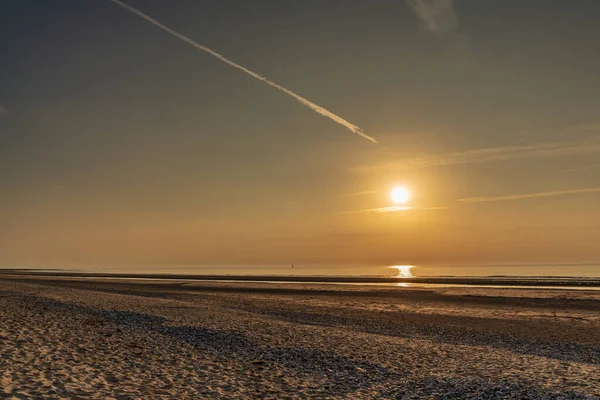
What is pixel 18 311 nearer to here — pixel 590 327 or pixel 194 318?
pixel 194 318

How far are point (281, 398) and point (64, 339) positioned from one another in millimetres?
11195

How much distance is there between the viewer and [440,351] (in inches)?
843

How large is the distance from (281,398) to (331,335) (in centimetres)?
1224

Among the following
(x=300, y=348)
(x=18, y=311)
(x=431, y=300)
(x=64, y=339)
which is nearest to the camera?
(x=64, y=339)

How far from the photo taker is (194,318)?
30.8 meters

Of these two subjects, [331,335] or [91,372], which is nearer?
[91,372]

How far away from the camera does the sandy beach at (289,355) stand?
13.9 metres

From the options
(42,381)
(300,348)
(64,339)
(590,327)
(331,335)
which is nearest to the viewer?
(42,381)

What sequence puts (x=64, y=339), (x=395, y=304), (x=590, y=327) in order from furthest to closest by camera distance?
(x=395, y=304)
(x=590, y=327)
(x=64, y=339)

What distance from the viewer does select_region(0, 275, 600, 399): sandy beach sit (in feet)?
45.8

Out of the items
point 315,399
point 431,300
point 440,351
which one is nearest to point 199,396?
point 315,399

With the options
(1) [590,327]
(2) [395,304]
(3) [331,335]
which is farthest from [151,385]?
(2) [395,304]

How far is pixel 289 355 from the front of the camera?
1955 centimetres

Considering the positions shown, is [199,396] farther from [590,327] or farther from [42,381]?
[590,327]
